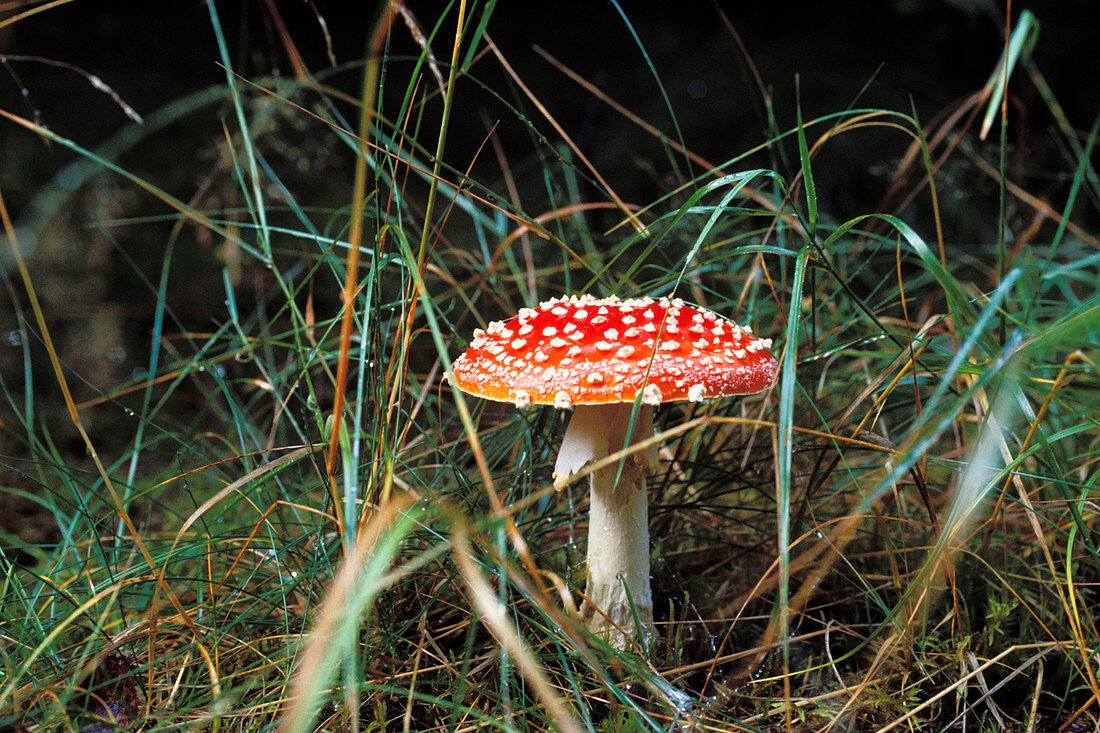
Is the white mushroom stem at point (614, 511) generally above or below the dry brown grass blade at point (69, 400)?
below

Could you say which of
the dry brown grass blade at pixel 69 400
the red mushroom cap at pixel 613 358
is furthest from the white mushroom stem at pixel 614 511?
the dry brown grass blade at pixel 69 400

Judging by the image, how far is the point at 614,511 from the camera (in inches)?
55.4

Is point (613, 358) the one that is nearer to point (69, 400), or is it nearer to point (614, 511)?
point (614, 511)

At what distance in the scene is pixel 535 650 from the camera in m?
1.25

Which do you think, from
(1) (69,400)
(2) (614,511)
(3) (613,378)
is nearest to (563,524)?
(2) (614,511)

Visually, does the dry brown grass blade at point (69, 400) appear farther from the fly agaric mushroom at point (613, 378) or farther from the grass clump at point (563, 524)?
the fly agaric mushroom at point (613, 378)

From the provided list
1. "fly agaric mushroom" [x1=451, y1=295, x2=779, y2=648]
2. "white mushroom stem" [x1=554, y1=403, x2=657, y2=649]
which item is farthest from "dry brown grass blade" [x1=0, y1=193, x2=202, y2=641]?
"white mushroom stem" [x1=554, y1=403, x2=657, y2=649]

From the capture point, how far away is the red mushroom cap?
111 cm

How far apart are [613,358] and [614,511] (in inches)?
16.6

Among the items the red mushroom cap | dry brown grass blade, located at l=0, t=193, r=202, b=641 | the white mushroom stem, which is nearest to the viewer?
dry brown grass blade, located at l=0, t=193, r=202, b=641

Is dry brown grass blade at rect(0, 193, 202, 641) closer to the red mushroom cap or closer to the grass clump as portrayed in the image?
the grass clump

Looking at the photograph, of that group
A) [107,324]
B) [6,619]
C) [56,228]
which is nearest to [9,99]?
[56,228]

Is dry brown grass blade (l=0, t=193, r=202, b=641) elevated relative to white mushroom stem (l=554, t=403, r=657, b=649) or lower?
elevated

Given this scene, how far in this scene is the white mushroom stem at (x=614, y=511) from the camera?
4.47 ft
